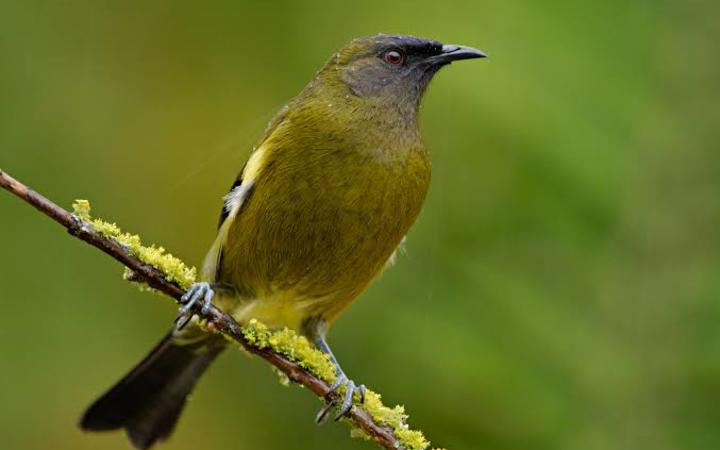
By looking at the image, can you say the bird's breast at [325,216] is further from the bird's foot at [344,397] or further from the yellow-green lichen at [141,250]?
the yellow-green lichen at [141,250]

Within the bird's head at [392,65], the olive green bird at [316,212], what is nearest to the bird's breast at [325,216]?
the olive green bird at [316,212]

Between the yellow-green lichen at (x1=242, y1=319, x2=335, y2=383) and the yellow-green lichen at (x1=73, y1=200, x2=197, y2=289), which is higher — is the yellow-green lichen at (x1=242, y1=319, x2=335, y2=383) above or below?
above

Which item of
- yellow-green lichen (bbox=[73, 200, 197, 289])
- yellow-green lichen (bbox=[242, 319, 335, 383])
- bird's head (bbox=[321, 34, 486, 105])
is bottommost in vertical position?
yellow-green lichen (bbox=[73, 200, 197, 289])

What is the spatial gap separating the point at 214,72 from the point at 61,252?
1.23 m

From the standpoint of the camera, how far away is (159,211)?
193 inches

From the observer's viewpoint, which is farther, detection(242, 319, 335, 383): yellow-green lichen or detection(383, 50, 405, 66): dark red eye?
detection(383, 50, 405, 66): dark red eye

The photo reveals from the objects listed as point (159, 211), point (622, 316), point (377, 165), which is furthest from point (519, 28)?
point (159, 211)

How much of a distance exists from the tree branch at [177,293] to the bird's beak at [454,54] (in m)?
1.64

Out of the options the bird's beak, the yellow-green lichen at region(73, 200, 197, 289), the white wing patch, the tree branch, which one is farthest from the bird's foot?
the bird's beak

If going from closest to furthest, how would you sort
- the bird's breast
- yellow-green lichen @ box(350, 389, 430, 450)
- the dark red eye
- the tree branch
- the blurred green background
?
the tree branch
yellow-green lichen @ box(350, 389, 430, 450)
the blurred green background
the bird's breast
the dark red eye

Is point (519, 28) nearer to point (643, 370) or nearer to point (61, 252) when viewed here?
point (643, 370)

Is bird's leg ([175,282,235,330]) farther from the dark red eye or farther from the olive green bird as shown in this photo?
the dark red eye

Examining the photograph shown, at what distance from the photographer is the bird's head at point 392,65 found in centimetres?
409

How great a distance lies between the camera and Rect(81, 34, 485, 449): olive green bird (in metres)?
3.67
